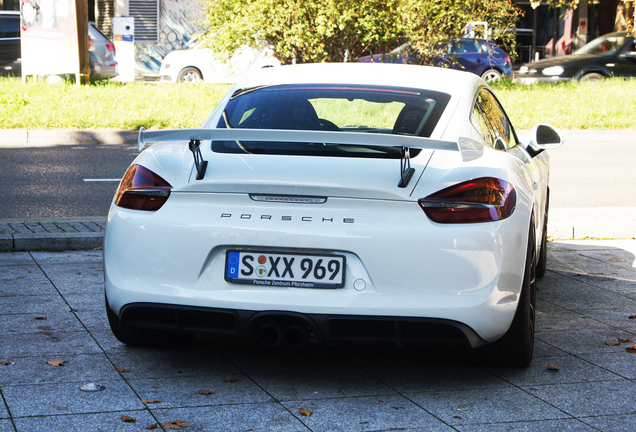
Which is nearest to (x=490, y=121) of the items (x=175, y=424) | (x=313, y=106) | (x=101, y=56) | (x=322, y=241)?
(x=313, y=106)

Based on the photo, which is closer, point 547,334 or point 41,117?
point 547,334

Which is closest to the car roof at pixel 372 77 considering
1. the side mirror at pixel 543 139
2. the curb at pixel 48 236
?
the side mirror at pixel 543 139

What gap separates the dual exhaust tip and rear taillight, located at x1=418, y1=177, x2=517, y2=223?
700mm

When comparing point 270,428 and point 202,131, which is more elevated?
point 202,131

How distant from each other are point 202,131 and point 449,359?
64.2 inches

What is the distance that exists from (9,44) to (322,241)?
18.3 meters

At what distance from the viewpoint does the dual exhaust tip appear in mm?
3256

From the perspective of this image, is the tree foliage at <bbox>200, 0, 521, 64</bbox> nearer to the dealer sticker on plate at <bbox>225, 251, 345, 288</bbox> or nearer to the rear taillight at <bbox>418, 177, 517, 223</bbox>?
the rear taillight at <bbox>418, 177, 517, 223</bbox>

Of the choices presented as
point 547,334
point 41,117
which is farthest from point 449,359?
point 41,117

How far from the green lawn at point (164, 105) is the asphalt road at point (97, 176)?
0.94 m

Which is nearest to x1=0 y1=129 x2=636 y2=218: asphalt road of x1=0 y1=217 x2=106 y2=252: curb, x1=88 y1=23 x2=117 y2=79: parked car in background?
x1=0 y1=217 x2=106 y2=252: curb

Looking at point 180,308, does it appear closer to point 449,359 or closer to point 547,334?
point 449,359

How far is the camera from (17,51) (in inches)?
762

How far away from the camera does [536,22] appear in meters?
36.3
